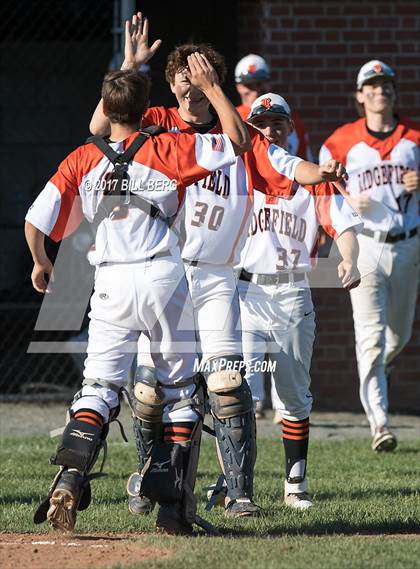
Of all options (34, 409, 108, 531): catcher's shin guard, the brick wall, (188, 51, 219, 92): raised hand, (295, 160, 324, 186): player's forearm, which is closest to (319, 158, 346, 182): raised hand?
(295, 160, 324, 186): player's forearm

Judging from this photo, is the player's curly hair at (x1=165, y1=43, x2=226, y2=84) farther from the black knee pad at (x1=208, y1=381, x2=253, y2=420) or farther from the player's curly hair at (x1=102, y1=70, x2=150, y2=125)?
the black knee pad at (x1=208, y1=381, x2=253, y2=420)

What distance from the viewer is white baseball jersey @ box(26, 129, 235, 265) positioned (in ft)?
17.5

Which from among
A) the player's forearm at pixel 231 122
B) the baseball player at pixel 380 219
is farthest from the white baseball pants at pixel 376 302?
the player's forearm at pixel 231 122

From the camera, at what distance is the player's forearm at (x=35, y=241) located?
5465 mm

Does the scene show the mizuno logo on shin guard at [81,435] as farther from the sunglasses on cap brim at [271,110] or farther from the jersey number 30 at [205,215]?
the sunglasses on cap brim at [271,110]

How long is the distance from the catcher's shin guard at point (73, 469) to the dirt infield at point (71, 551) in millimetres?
118

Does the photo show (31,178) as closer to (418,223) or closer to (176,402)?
(418,223)

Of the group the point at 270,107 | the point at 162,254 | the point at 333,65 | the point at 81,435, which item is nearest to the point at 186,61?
the point at 270,107

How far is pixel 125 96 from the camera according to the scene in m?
5.32

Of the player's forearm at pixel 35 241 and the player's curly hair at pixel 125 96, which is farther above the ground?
the player's curly hair at pixel 125 96

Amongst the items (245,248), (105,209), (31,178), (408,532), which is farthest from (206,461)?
(31,178)

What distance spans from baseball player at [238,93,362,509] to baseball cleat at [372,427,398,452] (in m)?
1.86

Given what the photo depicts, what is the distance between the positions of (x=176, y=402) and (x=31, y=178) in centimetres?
693

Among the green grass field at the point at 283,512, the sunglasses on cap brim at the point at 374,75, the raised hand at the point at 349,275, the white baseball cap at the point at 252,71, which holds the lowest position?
the green grass field at the point at 283,512
